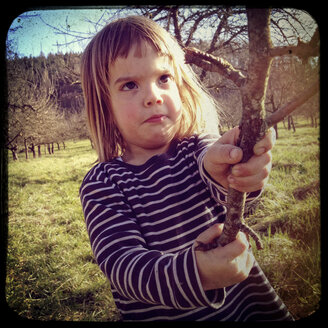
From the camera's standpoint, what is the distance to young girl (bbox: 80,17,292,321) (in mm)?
470

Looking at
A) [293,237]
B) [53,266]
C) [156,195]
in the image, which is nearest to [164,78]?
[156,195]

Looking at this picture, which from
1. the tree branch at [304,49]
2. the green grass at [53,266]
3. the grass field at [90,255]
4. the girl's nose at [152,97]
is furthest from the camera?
the green grass at [53,266]

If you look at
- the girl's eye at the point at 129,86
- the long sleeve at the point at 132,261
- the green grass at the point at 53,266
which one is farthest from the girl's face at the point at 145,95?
the green grass at the point at 53,266

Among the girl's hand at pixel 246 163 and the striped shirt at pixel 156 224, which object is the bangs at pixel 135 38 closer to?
the striped shirt at pixel 156 224

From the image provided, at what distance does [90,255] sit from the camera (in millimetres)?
1738

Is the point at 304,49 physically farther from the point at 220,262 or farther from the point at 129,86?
the point at 129,86

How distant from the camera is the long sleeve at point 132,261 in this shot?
1.48ft

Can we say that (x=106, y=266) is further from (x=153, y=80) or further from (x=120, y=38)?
(x=120, y=38)

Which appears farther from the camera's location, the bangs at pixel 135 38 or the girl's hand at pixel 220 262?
the bangs at pixel 135 38

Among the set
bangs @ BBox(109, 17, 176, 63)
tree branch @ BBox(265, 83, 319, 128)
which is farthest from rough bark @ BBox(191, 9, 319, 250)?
bangs @ BBox(109, 17, 176, 63)

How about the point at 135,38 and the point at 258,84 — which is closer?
the point at 258,84

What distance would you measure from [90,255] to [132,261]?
4.55 ft

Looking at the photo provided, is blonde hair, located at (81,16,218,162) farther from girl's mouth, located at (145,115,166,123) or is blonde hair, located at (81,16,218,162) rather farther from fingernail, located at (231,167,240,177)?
fingernail, located at (231,167,240,177)

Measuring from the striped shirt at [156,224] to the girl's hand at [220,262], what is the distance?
9 cm
